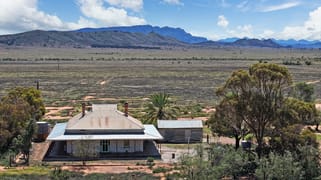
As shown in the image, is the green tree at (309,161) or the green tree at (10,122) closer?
the green tree at (309,161)

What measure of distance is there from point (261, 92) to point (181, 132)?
1307 centimetres

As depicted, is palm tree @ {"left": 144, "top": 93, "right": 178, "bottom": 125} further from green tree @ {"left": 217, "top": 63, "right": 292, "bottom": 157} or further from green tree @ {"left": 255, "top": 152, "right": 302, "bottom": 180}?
green tree @ {"left": 255, "top": 152, "right": 302, "bottom": 180}

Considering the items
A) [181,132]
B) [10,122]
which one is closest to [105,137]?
[10,122]

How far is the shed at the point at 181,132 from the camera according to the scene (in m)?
40.1

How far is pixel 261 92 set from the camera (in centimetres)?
2847

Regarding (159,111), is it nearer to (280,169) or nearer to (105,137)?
(105,137)

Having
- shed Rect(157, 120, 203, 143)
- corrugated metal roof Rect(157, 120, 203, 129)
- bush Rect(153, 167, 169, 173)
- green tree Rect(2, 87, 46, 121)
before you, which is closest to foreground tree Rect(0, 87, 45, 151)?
green tree Rect(2, 87, 46, 121)

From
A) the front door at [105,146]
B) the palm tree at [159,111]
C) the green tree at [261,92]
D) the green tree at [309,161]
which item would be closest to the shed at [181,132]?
the palm tree at [159,111]

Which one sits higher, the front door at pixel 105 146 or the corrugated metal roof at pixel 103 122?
the corrugated metal roof at pixel 103 122

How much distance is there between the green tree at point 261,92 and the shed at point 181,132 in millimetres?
11016

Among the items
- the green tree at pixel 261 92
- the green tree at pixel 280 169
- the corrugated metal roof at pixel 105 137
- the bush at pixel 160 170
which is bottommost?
the bush at pixel 160 170

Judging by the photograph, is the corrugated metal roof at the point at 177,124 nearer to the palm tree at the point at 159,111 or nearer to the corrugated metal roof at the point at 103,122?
the palm tree at the point at 159,111

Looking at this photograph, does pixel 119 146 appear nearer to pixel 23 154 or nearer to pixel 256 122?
pixel 23 154

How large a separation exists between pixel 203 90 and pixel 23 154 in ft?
190
